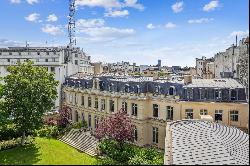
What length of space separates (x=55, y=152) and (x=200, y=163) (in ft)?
86.8

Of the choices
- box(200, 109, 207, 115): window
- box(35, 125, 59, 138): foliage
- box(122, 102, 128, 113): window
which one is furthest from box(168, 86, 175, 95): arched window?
box(35, 125, 59, 138): foliage

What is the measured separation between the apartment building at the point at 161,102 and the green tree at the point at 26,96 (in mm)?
10784

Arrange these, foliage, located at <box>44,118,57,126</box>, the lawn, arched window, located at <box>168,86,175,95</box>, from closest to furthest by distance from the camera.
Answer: the lawn, arched window, located at <box>168,86,175,95</box>, foliage, located at <box>44,118,57,126</box>

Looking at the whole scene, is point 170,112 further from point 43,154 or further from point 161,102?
point 43,154

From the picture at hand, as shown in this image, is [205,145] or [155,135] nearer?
[205,145]

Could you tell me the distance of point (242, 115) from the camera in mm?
42656

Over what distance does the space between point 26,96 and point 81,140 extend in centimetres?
1133

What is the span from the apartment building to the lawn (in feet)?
30.5

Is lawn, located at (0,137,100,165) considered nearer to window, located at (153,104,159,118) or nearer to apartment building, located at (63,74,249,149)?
apartment building, located at (63,74,249,149)

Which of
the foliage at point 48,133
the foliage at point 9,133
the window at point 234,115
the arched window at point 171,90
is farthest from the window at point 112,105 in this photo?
the window at point 234,115

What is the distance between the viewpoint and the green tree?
44.5 m

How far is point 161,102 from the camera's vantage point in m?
46.4

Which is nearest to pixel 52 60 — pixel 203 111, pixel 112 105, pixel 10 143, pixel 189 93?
pixel 112 105

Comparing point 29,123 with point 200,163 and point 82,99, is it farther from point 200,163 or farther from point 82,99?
point 200,163
